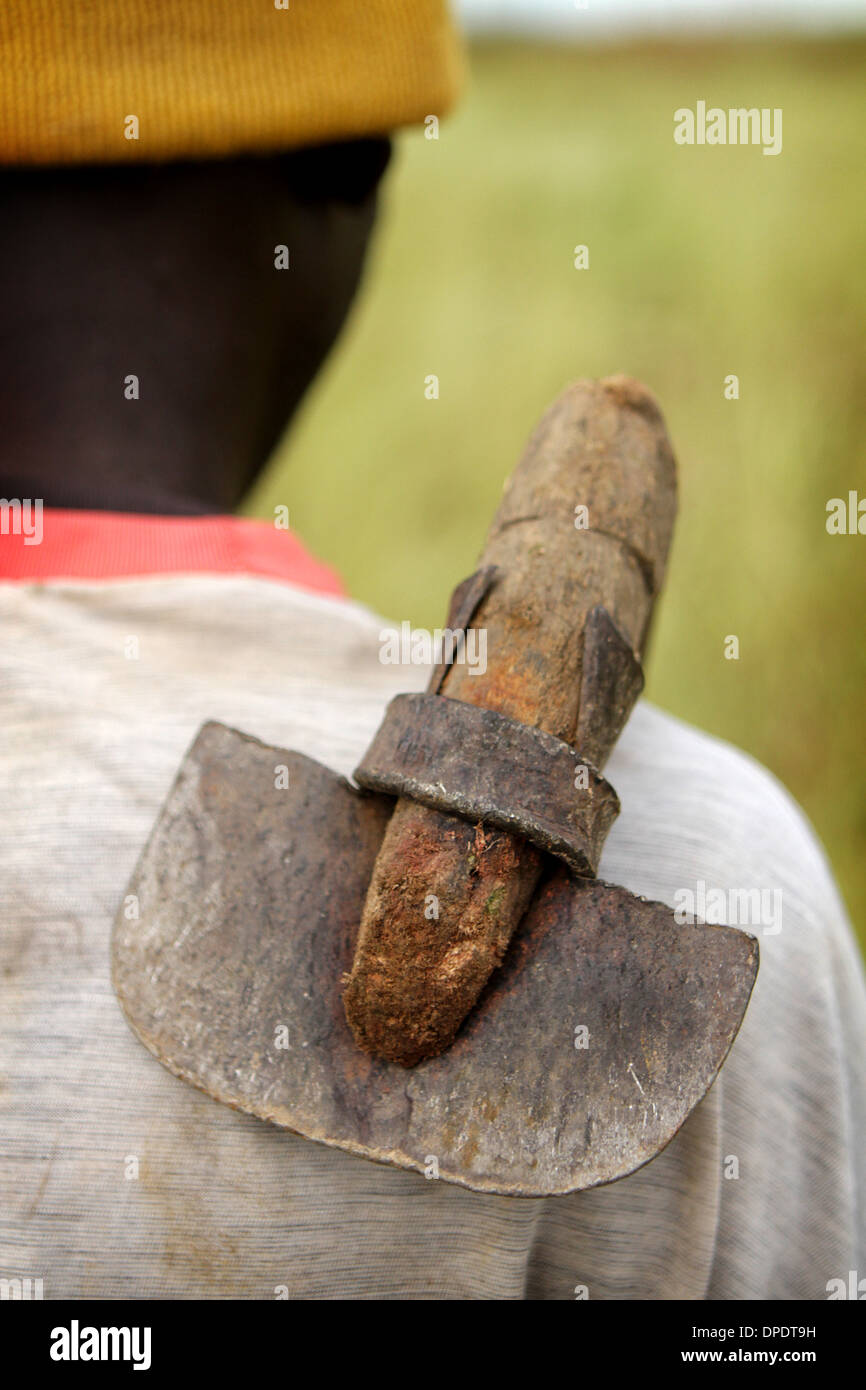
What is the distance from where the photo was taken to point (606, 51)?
11.1 feet

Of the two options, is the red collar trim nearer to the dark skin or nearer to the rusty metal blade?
the dark skin

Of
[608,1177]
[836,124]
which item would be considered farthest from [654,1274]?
[836,124]

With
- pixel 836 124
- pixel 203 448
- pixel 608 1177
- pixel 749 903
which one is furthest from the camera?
pixel 836 124

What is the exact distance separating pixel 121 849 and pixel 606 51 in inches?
134

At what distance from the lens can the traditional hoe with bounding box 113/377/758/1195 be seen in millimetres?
583

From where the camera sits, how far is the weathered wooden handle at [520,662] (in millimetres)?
585

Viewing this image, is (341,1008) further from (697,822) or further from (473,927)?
(697,822)

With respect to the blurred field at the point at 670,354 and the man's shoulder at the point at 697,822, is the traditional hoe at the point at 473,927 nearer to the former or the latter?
the man's shoulder at the point at 697,822

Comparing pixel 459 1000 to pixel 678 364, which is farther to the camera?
pixel 678 364

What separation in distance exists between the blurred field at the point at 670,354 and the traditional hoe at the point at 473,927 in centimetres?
214

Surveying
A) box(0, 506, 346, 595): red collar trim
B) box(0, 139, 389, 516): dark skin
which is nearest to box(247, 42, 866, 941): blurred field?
box(0, 139, 389, 516): dark skin

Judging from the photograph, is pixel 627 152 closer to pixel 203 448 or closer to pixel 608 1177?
pixel 203 448

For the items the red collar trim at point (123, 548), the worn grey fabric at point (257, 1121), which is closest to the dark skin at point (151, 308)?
the red collar trim at point (123, 548)

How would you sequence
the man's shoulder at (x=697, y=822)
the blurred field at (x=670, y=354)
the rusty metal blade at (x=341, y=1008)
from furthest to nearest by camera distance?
the blurred field at (x=670, y=354)
the man's shoulder at (x=697, y=822)
the rusty metal blade at (x=341, y=1008)
